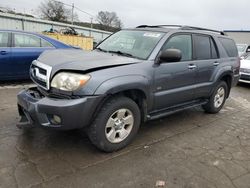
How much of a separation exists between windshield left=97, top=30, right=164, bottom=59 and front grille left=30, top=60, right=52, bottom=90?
47.6 inches

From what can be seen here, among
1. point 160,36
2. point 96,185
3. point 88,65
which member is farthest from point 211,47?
point 96,185

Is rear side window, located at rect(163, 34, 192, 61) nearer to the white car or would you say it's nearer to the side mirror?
the side mirror

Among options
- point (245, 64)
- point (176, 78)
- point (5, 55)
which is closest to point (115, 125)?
point (176, 78)

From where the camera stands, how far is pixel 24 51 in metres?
6.75

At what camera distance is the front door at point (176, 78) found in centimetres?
388

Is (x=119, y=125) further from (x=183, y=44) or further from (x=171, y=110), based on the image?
(x=183, y=44)

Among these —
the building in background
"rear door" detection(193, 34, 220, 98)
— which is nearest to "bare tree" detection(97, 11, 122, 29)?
the building in background

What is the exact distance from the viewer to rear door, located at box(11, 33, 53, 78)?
261 inches

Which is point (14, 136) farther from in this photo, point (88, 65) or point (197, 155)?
point (197, 155)

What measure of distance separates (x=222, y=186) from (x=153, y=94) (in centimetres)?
152

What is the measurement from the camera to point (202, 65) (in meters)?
4.73

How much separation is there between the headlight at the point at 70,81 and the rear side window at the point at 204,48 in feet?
8.02

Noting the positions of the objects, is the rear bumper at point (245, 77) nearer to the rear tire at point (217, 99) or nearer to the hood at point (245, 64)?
the hood at point (245, 64)

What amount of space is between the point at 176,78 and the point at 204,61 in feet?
3.30
